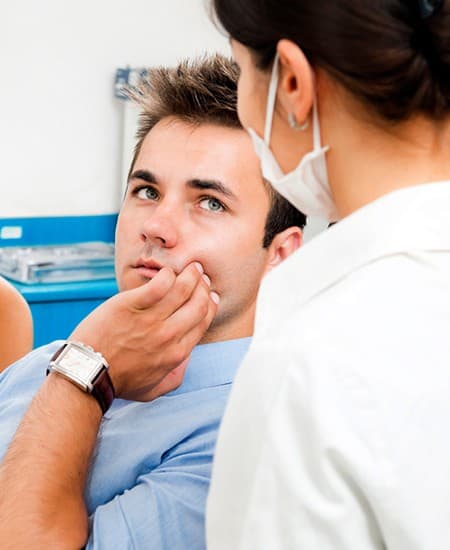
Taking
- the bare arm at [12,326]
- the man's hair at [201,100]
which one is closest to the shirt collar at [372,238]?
the man's hair at [201,100]

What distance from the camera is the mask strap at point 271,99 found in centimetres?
78

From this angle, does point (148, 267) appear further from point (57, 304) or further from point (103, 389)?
point (57, 304)

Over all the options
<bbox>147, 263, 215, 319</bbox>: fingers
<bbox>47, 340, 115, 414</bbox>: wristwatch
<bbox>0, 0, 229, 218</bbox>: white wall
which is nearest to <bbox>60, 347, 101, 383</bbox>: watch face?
<bbox>47, 340, 115, 414</bbox>: wristwatch

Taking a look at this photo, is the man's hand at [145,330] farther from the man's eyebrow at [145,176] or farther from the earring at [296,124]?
the earring at [296,124]

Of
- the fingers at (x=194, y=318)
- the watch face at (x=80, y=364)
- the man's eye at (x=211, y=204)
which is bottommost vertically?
the watch face at (x=80, y=364)

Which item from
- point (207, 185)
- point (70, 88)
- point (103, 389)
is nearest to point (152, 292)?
point (103, 389)

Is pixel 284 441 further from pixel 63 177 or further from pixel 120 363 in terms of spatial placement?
pixel 63 177

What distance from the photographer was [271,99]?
0.80 m

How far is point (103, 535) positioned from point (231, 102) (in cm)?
74

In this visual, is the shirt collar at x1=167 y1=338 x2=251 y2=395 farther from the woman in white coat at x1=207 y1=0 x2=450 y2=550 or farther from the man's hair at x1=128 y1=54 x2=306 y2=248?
the woman in white coat at x1=207 y1=0 x2=450 y2=550

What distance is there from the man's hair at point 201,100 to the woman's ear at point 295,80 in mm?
650

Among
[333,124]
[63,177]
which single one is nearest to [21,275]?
[63,177]

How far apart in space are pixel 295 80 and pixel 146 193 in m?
0.69

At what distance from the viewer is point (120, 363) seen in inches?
47.6
